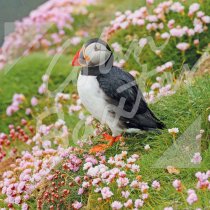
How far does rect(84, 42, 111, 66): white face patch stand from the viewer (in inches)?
279

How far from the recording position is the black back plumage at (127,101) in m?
7.00

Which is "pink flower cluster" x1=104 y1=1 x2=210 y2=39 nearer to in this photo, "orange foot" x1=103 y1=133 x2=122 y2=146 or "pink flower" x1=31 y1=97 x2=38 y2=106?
"pink flower" x1=31 y1=97 x2=38 y2=106

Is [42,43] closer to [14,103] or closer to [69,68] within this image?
[69,68]

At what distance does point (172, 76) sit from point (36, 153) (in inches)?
81.5

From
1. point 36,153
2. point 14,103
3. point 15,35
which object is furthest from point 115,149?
point 15,35

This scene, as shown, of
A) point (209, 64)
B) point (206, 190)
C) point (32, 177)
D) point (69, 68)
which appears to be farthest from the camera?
point (69, 68)

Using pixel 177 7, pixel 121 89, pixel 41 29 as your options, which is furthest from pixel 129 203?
pixel 41 29

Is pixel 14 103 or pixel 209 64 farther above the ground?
pixel 209 64

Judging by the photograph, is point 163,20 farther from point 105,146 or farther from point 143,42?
point 105,146

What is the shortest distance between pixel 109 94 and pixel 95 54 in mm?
440

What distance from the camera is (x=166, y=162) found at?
666cm

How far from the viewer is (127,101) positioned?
7.07 meters

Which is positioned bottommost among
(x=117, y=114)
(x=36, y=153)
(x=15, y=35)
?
(x=15, y=35)

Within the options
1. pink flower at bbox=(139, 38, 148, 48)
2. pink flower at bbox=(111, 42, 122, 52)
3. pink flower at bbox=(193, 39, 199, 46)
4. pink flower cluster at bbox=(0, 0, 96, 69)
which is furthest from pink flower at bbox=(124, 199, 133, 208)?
pink flower cluster at bbox=(0, 0, 96, 69)
